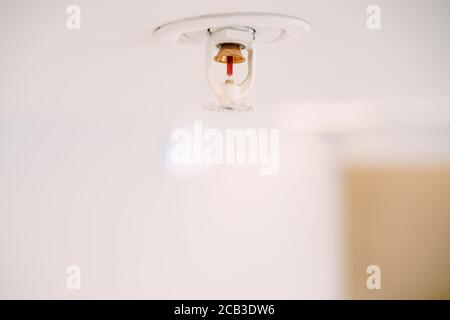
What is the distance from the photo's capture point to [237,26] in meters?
1.06

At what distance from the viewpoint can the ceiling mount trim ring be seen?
1.03 m

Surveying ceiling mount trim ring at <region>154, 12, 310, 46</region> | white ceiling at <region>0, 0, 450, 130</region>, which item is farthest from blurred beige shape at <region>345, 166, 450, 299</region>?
ceiling mount trim ring at <region>154, 12, 310, 46</region>

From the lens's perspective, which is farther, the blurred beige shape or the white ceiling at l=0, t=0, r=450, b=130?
the blurred beige shape

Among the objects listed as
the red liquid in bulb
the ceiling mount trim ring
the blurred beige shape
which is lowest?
the blurred beige shape

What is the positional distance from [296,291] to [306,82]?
0.84 meters

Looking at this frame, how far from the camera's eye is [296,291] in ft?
5.86

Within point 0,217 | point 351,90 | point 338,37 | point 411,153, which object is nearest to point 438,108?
point 411,153

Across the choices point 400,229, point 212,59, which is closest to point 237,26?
point 212,59

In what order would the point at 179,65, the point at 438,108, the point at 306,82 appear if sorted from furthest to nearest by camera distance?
the point at 438,108 → the point at 306,82 → the point at 179,65

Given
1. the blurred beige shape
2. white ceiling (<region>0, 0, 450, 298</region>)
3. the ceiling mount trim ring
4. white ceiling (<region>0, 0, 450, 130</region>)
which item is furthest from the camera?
the blurred beige shape

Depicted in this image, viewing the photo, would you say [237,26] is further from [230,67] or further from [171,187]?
[171,187]

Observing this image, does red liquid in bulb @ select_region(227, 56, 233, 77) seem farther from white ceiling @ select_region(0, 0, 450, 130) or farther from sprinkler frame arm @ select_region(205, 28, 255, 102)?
white ceiling @ select_region(0, 0, 450, 130)

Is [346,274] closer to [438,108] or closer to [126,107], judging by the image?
[438,108]

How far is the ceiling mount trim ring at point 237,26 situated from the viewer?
1030mm
